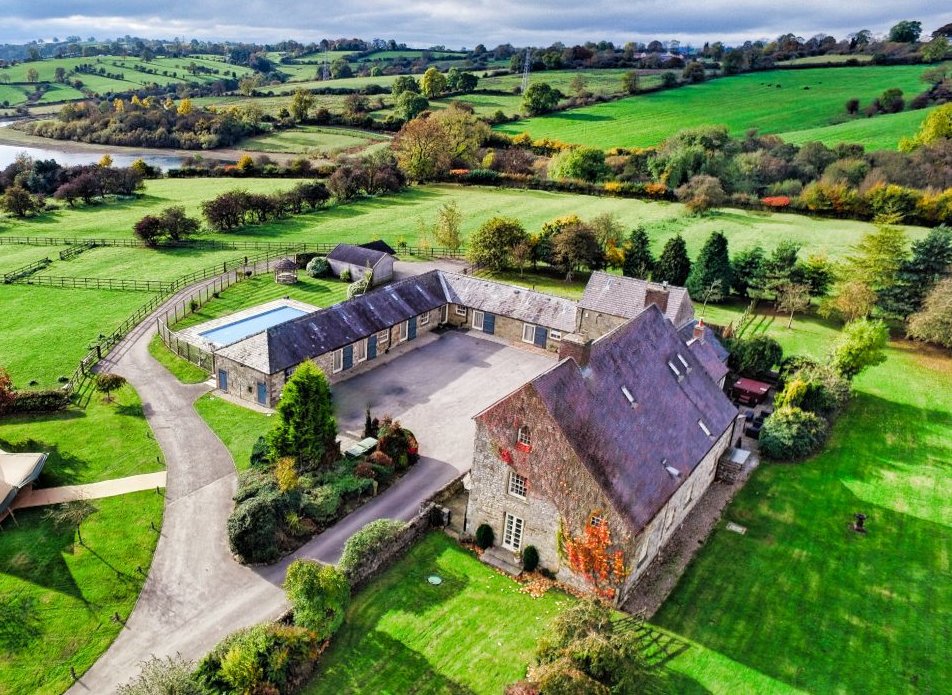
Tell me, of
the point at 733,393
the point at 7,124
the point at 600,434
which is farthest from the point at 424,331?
the point at 7,124

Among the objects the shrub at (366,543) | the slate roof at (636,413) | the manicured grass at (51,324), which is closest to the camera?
the slate roof at (636,413)

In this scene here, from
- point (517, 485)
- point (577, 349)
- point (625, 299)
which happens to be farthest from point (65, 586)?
point (625, 299)

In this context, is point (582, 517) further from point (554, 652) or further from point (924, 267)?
point (924, 267)

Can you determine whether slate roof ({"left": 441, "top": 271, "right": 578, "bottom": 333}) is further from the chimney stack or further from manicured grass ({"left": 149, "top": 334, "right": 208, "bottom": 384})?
the chimney stack

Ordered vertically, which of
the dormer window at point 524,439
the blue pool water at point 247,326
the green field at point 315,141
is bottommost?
the blue pool water at point 247,326

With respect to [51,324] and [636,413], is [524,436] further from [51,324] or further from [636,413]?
[51,324]

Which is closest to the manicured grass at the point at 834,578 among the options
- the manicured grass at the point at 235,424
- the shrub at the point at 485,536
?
the shrub at the point at 485,536

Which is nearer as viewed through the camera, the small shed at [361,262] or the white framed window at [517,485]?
the white framed window at [517,485]

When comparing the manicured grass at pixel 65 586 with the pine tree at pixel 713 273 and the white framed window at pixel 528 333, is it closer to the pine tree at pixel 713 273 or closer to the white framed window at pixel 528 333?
the white framed window at pixel 528 333
